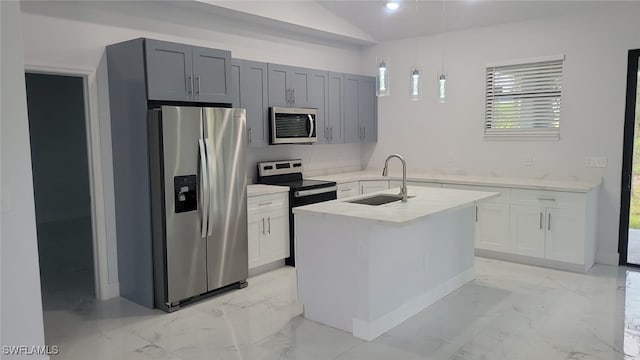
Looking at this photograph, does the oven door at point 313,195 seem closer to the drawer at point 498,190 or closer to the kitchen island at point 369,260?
the kitchen island at point 369,260

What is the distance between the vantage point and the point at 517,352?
315cm

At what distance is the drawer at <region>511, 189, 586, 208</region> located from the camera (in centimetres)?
478

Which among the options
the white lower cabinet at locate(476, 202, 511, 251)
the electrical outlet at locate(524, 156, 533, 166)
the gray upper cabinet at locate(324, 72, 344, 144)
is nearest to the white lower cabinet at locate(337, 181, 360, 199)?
the gray upper cabinet at locate(324, 72, 344, 144)

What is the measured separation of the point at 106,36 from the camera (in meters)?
4.17

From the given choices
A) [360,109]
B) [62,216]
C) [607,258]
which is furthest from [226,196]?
[62,216]

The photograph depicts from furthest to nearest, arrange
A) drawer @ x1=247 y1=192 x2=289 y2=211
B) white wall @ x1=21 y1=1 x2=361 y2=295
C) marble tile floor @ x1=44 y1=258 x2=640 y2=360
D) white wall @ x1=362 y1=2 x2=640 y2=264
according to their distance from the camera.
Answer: white wall @ x1=362 y1=2 x2=640 y2=264 → drawer @ x1=247 y1=192 x2=289 y2=211 → white wall @ x1=21 y1=1 x2=361 y2=295 → marble tile floor @ x1=44 y1=258 x2=640 y2=360

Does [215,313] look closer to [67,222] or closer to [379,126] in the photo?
[379,126]

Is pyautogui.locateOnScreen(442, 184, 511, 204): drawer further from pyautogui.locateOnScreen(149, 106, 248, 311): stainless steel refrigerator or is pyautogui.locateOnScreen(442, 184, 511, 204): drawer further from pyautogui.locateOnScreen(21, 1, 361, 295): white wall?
pyautogui.locateOnScreen(149, 106, 248, 311): stainless steel refrigerator

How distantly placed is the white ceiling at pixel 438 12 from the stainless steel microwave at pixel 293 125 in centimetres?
134

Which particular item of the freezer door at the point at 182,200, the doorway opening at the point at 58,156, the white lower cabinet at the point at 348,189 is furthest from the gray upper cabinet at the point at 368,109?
the doorway opening at the point at 58,156

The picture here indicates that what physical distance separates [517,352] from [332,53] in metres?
4.54

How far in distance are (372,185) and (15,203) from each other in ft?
13.5

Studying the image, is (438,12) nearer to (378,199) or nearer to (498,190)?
(498,190)

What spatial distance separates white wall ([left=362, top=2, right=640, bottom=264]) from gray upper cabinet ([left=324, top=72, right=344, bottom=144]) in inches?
32.7
